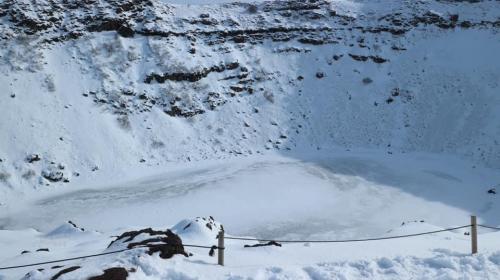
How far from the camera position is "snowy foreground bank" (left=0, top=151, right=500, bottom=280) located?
9445 millimetres

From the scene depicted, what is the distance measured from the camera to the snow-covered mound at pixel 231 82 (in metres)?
33.1

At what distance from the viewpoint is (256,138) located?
36.9 meters

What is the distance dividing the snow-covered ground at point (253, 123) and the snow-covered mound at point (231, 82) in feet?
0.48

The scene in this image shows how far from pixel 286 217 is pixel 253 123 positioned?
52.2 ft

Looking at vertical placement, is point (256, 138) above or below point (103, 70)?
below

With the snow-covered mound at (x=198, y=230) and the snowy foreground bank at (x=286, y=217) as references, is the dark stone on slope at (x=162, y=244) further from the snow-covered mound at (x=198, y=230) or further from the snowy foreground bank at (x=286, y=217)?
the snow-covered mound at (x=198, y=230)

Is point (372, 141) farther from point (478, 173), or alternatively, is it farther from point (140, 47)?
point (140, 47)

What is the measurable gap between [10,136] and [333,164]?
20.9 meters

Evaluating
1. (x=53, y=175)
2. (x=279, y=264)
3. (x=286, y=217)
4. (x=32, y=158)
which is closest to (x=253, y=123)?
(x=53, y=175)

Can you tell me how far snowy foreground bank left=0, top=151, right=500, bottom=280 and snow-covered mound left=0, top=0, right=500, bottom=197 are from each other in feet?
8.85

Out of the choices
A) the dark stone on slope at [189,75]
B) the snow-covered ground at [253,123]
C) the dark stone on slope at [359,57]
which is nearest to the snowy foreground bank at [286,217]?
the snow-covered ground at [253,123]

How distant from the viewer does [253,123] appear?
38.3 meters

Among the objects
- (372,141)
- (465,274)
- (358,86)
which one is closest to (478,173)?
(372,141)

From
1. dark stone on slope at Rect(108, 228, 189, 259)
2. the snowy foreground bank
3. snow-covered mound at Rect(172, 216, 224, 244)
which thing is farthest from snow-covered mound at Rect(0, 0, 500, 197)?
dark stone on slope at Rect(108, 228, 189, 259)
